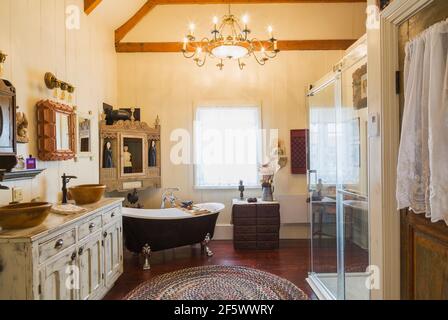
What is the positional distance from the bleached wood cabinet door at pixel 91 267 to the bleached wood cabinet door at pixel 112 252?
11 cm

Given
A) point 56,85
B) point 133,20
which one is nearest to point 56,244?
point 56,85

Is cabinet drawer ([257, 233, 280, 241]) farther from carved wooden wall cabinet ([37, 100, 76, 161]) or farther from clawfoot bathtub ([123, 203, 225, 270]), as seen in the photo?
carved wooden wall cabinet ([37, 100, 76, 161])

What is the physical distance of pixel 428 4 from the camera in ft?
4.09

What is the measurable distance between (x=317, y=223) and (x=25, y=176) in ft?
9.15

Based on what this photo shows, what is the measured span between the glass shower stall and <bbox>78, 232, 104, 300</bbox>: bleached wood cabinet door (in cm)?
200

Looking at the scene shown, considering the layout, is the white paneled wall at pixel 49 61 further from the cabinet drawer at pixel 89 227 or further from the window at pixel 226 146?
the window at pixel 226 146

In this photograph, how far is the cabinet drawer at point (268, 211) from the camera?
12.3 feet

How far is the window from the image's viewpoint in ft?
13.9

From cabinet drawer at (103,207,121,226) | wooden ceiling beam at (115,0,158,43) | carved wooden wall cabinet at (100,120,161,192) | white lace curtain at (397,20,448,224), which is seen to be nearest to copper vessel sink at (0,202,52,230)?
cabinet drawer at (103,207,121,226)

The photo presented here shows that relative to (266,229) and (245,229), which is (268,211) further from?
(245,229)

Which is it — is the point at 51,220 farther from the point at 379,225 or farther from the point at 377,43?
the point at 377,43

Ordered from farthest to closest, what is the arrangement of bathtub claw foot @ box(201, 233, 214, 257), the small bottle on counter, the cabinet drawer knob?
bathtub claw foot @ box(201, 233, 214, 257) < the small bottle on counter < the cabinet drawer knob
